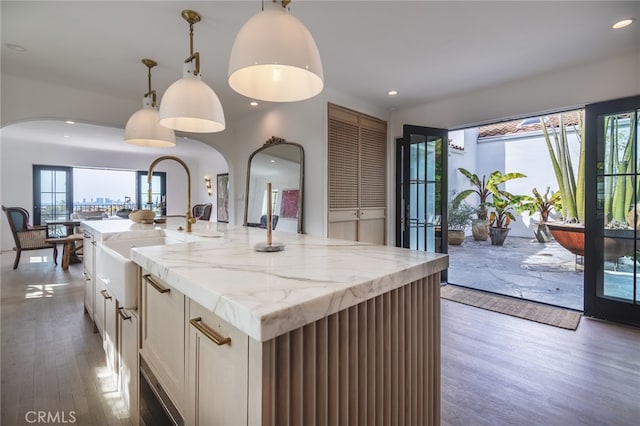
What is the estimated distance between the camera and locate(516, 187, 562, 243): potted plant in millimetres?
7048

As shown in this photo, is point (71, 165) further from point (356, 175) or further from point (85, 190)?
point (356, 175)

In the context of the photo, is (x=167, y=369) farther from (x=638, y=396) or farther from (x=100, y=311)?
(x=638, y=396)

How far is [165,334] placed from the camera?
1.21m

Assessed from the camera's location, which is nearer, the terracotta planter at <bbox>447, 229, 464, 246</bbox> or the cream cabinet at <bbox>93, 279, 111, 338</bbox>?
the cream cabinet at <bbox>93, 279, 111, 338</bbox>

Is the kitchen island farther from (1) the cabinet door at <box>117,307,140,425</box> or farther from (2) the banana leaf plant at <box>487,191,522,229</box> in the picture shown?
(2) the banana leaf plant at <box>487,191,522,229</box>

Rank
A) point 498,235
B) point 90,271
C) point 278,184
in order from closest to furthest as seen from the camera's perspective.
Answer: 1. point 90,271
2. point 278,184
3. point 498,235

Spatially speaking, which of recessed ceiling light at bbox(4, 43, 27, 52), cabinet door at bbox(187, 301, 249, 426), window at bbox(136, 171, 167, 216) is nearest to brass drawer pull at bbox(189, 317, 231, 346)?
cabinet door at bbox(187, 301, 249, 426)

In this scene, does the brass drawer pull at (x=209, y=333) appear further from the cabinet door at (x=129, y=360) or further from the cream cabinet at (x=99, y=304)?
the cream cabinet at (x=99, y=304)

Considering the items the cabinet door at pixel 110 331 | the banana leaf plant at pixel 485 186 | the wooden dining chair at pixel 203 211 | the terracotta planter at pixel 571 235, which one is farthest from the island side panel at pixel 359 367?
the wooden dining chair at pixel 203 211

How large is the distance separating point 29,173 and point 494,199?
11651 mm

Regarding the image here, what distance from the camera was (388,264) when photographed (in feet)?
3.78

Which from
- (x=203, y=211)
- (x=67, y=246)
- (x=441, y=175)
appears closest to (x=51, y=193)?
(x=67, y=246)

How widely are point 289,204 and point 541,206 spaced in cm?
666

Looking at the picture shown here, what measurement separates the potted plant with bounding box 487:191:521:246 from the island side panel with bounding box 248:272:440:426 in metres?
7.37
